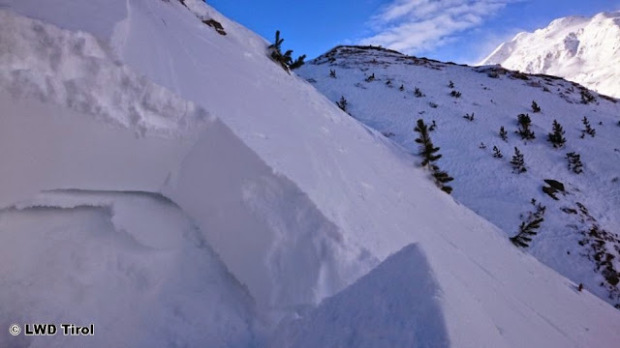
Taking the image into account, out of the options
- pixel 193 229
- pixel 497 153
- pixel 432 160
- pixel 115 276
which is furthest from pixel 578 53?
pixel 115 276

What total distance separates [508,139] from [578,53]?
2991 inches

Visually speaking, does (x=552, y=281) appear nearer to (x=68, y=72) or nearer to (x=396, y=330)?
(x=396, y=330)

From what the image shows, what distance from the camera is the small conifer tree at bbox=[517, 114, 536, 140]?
11633 millimetres

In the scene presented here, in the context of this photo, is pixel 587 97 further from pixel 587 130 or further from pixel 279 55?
pixel 279 55

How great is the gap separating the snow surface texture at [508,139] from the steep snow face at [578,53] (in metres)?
45.9

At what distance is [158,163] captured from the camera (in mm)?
2574

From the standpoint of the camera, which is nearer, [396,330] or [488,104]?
[396,330]

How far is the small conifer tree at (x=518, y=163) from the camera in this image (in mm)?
9734

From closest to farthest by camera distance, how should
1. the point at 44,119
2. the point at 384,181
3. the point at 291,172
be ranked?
the point at 44,119 < the point at 291,172 < the point at 384,181

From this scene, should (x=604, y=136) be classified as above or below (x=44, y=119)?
above

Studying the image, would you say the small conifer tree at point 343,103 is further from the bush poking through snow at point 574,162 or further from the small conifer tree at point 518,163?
the bush poking through snow at point 574,162

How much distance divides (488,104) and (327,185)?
43.4 ft

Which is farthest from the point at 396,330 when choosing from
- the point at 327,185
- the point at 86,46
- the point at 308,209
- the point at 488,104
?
the point at 488,104

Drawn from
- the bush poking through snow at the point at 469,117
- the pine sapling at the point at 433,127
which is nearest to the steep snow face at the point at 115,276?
the pine sapling at the point at 433,127
